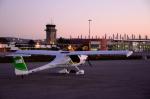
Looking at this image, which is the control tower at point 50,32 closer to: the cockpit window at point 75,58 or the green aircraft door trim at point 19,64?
the cockpit window at point 75,58

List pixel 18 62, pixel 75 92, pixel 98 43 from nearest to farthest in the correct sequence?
1. pixel 75 92
2. pixel 18 62
3. pixel 98 43

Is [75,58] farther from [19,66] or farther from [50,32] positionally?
[50,32]

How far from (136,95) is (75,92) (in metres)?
2.62

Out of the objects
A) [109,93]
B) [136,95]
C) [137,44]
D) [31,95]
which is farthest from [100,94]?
[137,44]

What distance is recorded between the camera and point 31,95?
1443 cm

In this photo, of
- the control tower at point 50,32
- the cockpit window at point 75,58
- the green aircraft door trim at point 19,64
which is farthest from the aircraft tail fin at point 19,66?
the control tower at point 50,32

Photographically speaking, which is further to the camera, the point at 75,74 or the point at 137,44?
the point at 137,44

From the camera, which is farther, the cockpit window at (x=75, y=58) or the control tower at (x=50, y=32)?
the control tower at (x=50, y=32)

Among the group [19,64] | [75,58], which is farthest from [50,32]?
[19,64]

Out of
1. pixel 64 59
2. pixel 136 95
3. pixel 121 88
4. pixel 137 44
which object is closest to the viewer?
pixel 136 95

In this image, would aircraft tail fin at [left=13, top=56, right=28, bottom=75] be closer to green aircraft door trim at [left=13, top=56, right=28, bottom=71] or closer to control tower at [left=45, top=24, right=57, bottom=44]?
green aircraft door trim at [left=13, top=56, right=28, bottom=71]

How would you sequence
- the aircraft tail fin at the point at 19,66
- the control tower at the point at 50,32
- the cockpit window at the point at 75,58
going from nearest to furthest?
the aircraft tail fin at the point at 19,66 → the cockpit window at the point at 75,58 → the control tower at the point at 50,32

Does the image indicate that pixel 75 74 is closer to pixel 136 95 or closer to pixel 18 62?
pixel 18 62

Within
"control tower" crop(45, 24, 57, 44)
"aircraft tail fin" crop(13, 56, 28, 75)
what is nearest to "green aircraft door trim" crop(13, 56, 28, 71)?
"aircraft tail fin" crop(13, 56, 28, 75)
